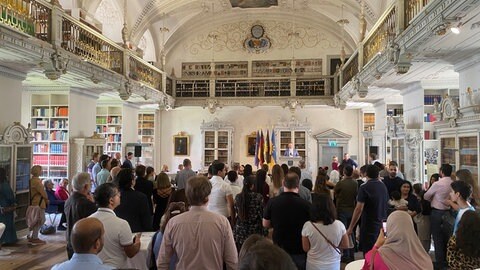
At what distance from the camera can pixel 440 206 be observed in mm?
5184

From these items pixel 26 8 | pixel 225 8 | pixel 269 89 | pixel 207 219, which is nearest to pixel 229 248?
pixel 207 219

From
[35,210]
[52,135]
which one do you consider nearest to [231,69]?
[52,135]

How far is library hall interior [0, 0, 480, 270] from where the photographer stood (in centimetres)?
278

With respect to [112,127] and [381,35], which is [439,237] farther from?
[112,127]

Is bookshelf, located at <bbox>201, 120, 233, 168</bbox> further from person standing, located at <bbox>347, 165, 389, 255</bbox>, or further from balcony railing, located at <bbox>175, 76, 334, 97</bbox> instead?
person standing, located at <bbox>347, 165, 389, 255</bbox>

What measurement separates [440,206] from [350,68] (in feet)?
23.2

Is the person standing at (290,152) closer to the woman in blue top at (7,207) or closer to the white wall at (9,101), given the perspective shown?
the white wall at (9,101)

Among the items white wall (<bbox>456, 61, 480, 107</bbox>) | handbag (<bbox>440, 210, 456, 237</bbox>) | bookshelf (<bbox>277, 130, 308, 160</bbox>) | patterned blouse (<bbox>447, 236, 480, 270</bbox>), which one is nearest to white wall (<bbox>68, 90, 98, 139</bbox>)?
bookshelf (<bbox>277, 130, 308, 160</bbox>)

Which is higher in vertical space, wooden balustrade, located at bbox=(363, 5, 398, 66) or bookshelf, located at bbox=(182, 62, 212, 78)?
bookshelf, located at bbox=(182, 62, 212, 78)

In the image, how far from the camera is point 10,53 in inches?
239

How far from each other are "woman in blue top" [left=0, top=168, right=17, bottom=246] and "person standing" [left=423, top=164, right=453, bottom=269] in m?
6.80

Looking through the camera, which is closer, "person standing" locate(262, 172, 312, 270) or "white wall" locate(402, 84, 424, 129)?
"person standing" locate(262, 172, 312, 270)

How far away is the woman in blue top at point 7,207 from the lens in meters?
6.57

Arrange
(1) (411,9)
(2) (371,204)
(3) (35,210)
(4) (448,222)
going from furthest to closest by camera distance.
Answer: (3) (35,210) → (1) (411,9) → (4) (448,222) → (2) (371,204)
